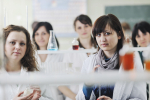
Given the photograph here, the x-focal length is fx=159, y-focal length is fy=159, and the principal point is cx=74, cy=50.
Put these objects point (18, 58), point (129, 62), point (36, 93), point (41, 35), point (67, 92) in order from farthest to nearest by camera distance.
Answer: point (41, 35) → point (67, 92) → point (18, 58) → point (36, 93) → point (129, 62)

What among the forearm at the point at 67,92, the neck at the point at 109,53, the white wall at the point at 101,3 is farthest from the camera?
the white wall at the point at 101,3

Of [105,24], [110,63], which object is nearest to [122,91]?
[110,63]

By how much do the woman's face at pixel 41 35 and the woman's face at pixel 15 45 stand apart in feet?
1.46

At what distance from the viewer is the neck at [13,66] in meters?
0.96

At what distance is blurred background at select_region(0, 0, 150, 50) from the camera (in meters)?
2.23

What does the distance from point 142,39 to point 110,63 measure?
70 centimetres

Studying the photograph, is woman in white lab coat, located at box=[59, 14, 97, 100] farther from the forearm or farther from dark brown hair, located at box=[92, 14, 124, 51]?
dark brown hair, located at box=[92, 14, 124, 51]

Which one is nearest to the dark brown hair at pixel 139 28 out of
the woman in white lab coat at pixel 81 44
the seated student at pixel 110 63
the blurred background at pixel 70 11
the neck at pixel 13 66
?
the woman in white lab coat at pixel 81 44

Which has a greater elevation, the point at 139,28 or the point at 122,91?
the point at 139,28

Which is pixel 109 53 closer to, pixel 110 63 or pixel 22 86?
pixel 110 63

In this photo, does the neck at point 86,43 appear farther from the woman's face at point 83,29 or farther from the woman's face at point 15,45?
the woman's face at point 15,45

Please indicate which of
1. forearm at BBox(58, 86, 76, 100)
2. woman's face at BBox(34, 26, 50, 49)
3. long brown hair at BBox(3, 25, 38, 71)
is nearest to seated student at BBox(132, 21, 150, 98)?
forearm at BBox(58, 86, 76, 100)

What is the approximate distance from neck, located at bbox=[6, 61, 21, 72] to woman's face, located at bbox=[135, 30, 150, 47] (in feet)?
3.55

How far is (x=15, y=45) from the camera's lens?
Result: 88 centimetres
